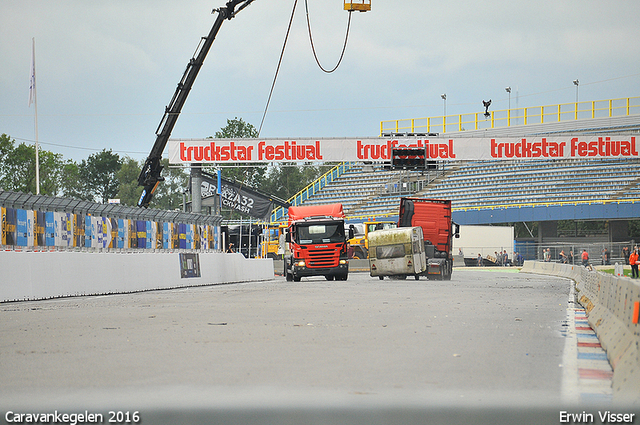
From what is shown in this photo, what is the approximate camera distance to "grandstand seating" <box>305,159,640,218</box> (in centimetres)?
5866

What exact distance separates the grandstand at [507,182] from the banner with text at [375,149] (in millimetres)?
10308

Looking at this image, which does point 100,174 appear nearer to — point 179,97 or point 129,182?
point 129,182

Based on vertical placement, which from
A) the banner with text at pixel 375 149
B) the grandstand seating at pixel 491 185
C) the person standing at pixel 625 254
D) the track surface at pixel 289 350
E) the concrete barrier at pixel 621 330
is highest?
the banner with text at pixel 375 149

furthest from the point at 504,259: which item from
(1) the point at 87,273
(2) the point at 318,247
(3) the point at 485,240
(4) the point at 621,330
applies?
(4) the point at 621,330

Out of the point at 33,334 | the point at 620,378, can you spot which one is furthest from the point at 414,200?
the point at 620,378

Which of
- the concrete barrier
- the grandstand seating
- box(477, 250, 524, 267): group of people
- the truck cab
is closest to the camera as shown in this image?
the concrete barrier

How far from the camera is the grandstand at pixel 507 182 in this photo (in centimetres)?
5888

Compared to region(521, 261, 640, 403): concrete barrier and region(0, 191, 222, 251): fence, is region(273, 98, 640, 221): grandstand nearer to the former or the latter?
region(0, 191, 222, 251): fence

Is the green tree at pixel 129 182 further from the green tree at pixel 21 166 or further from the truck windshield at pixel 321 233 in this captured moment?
the truck windshield at pixel 321 233

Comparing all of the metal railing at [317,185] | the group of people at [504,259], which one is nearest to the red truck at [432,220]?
the group of people at [504,259]

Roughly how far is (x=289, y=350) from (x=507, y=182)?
57.2 m

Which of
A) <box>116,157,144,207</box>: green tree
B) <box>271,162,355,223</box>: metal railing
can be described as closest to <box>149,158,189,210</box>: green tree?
<box>116,157,144,207</box>: green tree

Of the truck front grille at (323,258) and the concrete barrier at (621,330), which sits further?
the truck front grille at (323,258)

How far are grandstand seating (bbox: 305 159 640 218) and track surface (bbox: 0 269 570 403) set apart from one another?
46.1 metres
